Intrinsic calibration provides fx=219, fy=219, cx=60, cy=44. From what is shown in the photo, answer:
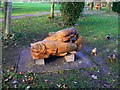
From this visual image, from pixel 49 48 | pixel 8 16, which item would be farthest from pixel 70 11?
pixel 49 48

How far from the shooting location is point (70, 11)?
455 inches

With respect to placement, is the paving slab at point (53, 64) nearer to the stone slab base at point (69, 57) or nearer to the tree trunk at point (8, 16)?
the stone slab base at point (69, 57)

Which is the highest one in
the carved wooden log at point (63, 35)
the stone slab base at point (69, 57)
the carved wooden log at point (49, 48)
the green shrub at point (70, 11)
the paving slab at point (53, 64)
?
the green shrub at point (70, 11)

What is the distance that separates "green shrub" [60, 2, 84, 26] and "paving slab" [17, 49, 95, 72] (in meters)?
5.56

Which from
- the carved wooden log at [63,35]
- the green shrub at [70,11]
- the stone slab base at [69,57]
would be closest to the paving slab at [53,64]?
the stone slab base at [69,57]

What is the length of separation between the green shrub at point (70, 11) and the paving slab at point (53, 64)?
18.2 ft

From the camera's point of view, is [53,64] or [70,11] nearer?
[53,64]

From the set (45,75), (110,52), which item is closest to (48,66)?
(45,75)

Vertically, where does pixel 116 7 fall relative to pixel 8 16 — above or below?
above

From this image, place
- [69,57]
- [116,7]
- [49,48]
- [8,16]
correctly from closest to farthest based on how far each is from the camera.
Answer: [49,48]
[69,57]
[8,16]
[116,7]

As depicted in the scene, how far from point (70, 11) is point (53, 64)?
6.31 m

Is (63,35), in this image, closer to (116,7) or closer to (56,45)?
(56,45)

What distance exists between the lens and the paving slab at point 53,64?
5440mm

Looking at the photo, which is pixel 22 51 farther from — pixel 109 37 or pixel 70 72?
pixel 109 37
